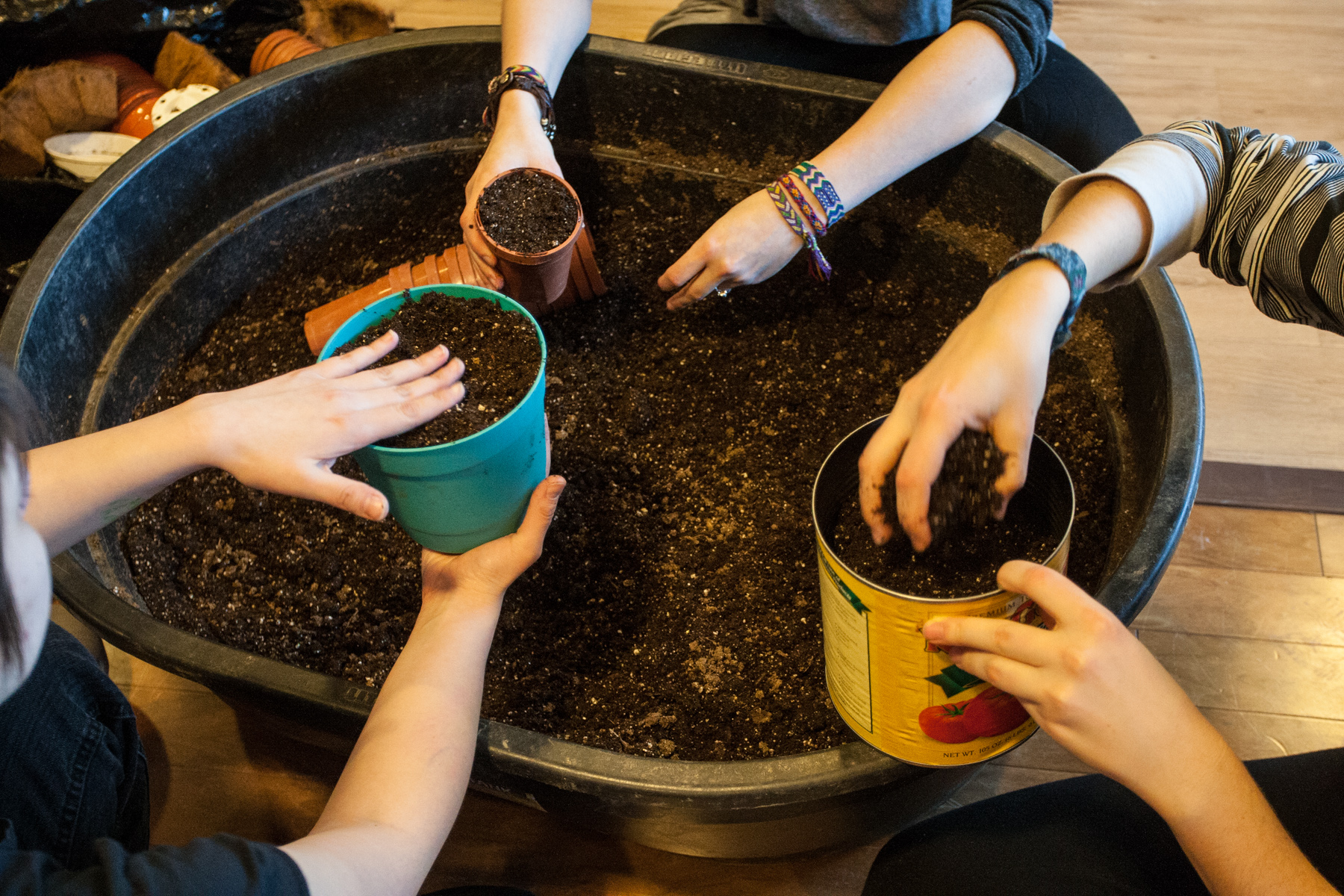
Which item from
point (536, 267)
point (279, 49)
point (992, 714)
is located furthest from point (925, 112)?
point (279, 49)

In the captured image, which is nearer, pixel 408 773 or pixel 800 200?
pixel 408 773

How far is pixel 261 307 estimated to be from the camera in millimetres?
1303

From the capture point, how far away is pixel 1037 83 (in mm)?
1294

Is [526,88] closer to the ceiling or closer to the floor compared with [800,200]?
closer to the ceiling

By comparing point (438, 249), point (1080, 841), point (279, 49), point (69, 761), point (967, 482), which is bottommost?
point (1080, 841)

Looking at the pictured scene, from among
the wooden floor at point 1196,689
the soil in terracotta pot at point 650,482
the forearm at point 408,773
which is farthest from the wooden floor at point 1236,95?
the forearm at point 408,773

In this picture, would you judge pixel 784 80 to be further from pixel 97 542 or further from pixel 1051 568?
pixel 97 542

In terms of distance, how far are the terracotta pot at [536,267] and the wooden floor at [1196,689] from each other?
2.10 ft

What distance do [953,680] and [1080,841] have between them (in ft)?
1.02

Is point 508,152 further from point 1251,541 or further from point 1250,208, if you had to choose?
point 1251,541

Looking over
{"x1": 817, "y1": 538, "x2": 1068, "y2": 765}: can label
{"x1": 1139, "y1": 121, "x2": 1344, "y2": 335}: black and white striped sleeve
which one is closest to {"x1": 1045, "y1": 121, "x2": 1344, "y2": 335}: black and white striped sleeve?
{"x1": 1139, "y1": 121, "x2": 1344, "y2": 335}: black and white striped sleeve

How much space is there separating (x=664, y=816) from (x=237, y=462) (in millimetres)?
477

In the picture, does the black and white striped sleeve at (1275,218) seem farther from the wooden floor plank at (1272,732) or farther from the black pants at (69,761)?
the black pants at (69,761)

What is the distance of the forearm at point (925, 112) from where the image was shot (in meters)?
1.05
